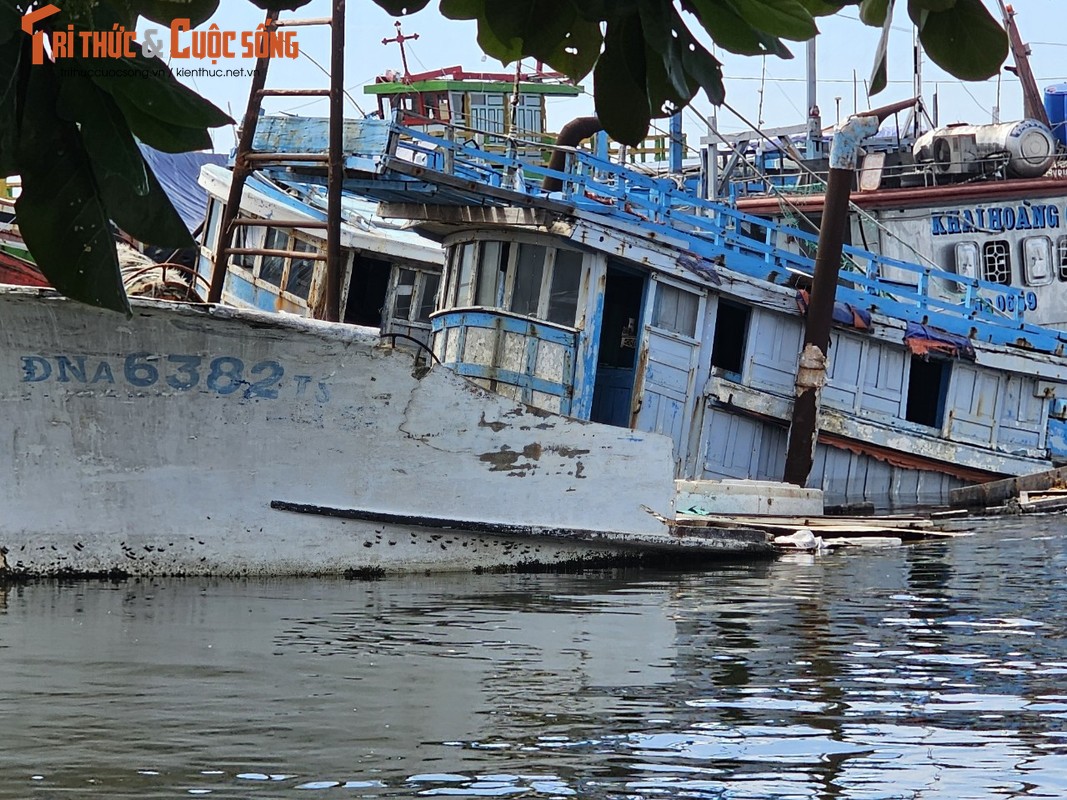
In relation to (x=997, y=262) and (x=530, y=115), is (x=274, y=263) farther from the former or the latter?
(x=997, y=262)

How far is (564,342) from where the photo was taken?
1495 cm

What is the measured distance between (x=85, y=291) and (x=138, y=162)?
0.57ft

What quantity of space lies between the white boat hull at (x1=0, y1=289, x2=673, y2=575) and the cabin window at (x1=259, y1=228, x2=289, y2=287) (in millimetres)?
11512

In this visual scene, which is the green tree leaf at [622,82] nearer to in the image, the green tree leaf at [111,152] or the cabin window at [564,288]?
the green tree leaf at [111,152]

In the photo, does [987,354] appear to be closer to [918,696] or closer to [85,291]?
[918,696]

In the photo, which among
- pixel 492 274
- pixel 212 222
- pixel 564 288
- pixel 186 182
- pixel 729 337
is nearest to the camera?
pixel 564 288

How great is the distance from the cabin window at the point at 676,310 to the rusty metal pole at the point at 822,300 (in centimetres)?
124

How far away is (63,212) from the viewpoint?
183 cm

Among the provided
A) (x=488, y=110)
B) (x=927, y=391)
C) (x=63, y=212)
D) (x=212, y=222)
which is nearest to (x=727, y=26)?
(x=63, y=212)

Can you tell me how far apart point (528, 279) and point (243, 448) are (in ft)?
20.0

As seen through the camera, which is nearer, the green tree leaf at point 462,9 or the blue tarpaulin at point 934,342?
the green tree leaf at point 462,9

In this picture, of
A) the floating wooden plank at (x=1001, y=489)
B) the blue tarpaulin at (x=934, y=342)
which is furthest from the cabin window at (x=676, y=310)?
the floating wooden plank at (x=1001, y=489)

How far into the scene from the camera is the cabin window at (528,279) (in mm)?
15297

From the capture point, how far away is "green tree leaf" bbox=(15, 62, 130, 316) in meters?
1.81
